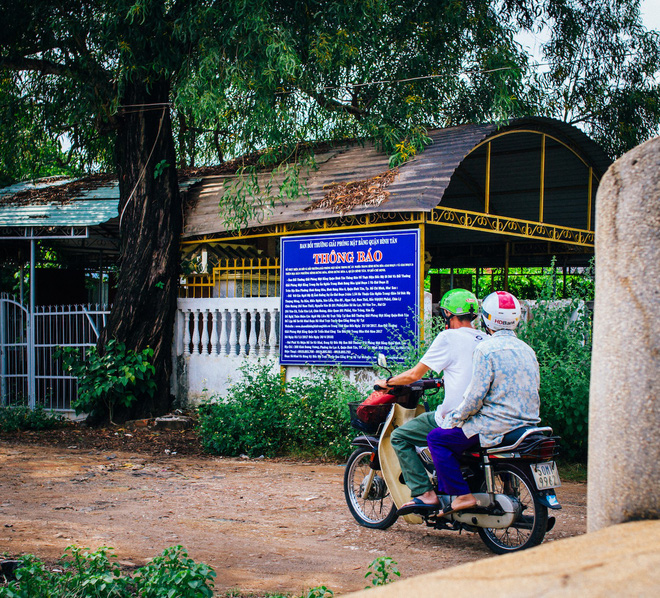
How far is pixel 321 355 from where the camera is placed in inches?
375

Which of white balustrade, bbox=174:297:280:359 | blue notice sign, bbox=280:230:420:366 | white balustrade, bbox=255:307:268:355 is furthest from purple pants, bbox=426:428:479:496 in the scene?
white balustrade, bbox=255:307:268:355

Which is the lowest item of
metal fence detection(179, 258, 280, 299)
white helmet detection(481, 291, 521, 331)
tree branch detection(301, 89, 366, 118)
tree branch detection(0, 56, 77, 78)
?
white helmet detection(481, 291, 521, 331)

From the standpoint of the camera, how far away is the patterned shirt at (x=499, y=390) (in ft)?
15.0

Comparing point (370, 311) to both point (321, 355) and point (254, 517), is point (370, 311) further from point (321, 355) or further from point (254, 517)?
point (254, 517)

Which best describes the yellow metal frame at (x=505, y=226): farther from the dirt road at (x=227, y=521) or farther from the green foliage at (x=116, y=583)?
the green foliage at (x=116, y=583)

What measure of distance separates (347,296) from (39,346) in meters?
5.15

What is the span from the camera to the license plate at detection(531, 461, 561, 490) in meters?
4.49

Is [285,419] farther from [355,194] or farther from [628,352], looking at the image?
[628,352]

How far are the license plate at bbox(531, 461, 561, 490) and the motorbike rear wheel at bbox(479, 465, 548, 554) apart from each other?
A: 5 centimetres

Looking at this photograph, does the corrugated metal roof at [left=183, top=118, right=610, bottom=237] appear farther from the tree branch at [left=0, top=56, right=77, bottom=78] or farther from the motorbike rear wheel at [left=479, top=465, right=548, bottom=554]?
the motorbike rear wheel at [left=479, top=465, right=548, bottom=554]

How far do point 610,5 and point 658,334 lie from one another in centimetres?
1484

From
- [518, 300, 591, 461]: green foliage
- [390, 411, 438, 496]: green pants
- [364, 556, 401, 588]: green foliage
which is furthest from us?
A: [518, 300, 591, 461]: green foliage

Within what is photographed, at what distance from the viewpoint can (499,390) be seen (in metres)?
4.60

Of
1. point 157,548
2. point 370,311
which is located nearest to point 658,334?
point 157,548
